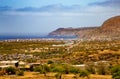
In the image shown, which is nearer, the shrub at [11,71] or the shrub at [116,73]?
the shrub at [116,73]

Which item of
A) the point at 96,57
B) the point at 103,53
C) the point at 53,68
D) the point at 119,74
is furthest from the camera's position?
the point at 103,53

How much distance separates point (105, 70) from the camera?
74.4 m

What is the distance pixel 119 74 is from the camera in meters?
55.9

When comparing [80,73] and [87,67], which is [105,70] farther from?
[80,73]

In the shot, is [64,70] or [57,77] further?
[64,70]

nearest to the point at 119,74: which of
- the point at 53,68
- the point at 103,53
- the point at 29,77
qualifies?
the point at 29,77

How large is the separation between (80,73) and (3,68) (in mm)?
20035

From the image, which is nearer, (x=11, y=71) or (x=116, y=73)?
(x=116, y=73)

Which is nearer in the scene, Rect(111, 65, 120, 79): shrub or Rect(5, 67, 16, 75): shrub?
Rect(111, 65, 120, 79): shrub

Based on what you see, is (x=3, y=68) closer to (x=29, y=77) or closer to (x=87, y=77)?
(x=29, y=77)

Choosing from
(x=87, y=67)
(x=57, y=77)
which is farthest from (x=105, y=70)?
(x=57, y=77)

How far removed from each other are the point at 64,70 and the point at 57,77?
33.3 ft

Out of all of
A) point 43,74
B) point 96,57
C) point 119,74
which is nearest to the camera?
point 119,74

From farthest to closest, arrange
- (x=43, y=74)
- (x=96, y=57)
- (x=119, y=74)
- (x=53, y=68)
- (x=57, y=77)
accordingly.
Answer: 1. (x=96, y=57)
2. (x=53, y=68)
3. (x=43, y=74)
4. (x=57, y=77)
5. (x=119, y=74)
